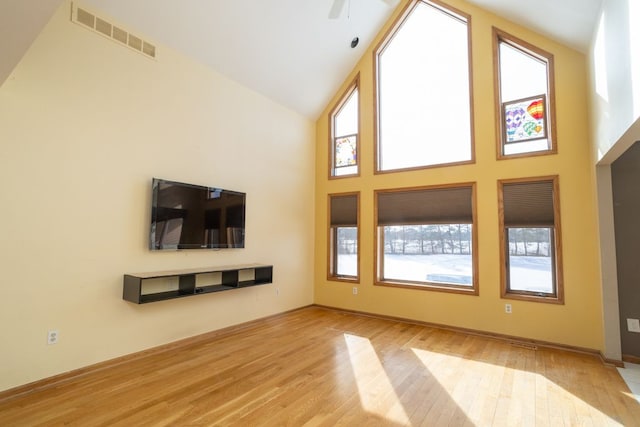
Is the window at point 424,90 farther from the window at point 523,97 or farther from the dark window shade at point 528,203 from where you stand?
the dark window shade at point 528,203

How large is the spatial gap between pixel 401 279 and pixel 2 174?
487 centimetres

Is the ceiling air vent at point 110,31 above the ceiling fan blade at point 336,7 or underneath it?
underneath

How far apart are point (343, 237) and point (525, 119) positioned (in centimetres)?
326

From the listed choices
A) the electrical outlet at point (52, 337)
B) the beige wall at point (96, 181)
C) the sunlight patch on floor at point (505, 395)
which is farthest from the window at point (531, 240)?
the electrical outlet at point (52, 337)

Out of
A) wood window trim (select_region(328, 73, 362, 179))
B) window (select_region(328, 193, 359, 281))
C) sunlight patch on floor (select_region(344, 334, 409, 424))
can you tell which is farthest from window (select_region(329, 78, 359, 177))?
sunlight patch on floor (select_region(344, 334, 409, 424))

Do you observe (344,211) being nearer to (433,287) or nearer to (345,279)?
(345,279)

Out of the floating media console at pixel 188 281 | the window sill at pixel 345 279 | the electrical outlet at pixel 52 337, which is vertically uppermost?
the floating media console at pixel 188 281

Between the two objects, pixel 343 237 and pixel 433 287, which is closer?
pixel 433 287

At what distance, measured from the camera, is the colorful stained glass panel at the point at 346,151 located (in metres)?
5.68

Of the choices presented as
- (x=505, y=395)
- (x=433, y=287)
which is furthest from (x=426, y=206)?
(x=505, y=395)

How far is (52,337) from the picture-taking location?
2.81 meters

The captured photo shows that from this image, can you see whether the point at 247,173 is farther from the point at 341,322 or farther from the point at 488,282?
the point at 488,282

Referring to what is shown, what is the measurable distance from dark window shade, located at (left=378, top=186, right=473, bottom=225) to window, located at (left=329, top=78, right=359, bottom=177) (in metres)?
0.90

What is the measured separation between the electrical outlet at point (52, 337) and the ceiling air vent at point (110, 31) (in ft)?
9.55
